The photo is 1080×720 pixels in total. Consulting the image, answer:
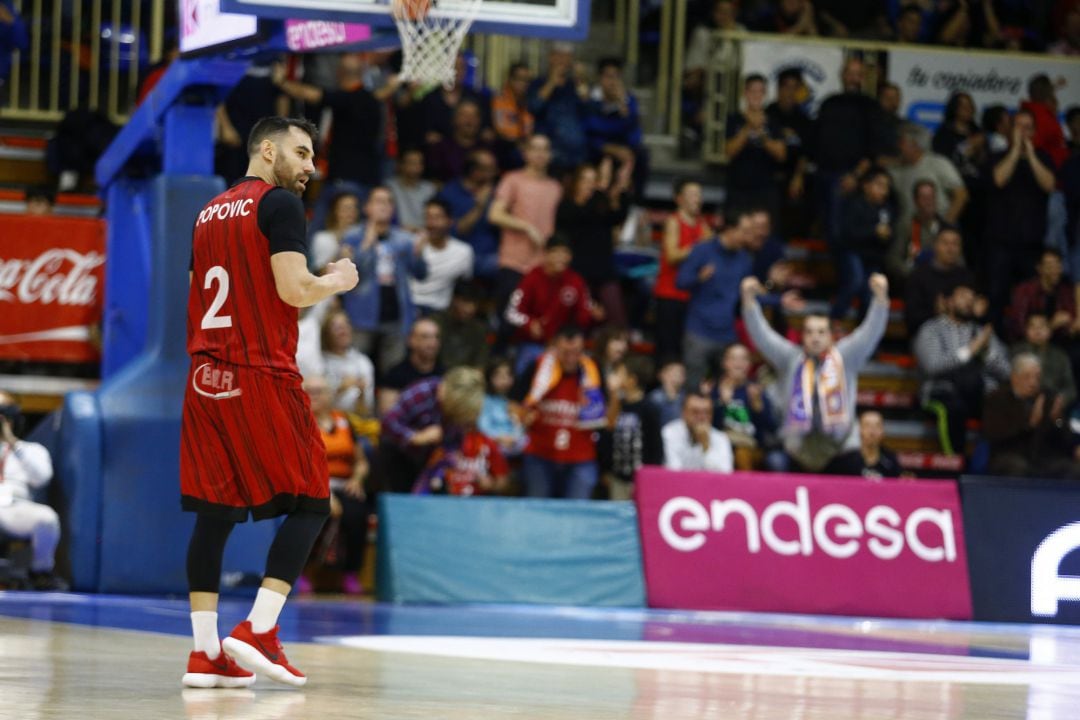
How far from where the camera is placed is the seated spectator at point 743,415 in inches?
610

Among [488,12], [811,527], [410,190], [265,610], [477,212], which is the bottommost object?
[811,527]

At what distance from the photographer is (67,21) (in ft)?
60.9

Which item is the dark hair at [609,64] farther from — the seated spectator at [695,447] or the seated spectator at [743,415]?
the seated spectator at [695,447]

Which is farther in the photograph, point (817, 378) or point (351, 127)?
point (351, 127)

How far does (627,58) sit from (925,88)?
11.3ft

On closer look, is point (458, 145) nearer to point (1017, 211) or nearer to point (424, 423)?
point (424, 423)

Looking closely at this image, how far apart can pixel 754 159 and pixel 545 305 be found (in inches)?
154

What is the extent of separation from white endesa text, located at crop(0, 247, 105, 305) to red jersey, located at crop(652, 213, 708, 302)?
5.09m

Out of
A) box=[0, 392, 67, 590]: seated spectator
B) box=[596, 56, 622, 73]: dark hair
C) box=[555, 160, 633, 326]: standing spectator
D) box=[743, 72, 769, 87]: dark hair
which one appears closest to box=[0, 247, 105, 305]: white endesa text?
box=[0, 392, 67, 590]: seated spectator

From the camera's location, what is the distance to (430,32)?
32.6 feet

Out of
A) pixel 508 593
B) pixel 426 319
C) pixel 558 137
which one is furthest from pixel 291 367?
pixel 558 137

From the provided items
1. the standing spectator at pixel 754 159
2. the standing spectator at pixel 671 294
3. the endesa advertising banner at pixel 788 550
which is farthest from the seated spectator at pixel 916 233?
the endesa advertising banner at pixel 788 550

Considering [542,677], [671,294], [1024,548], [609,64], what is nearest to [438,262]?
[671,294]

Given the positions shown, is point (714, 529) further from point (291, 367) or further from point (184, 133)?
point (291, 367)
